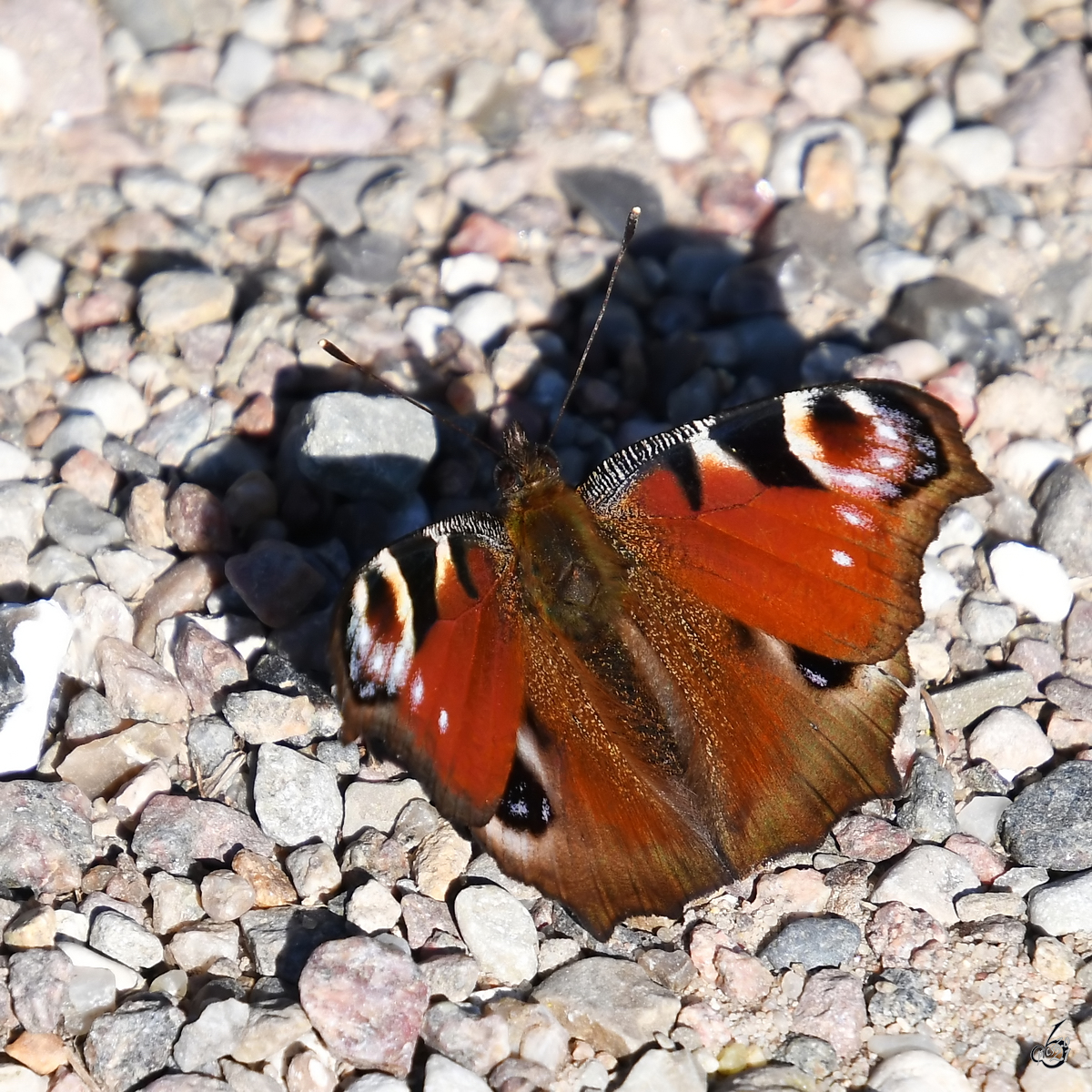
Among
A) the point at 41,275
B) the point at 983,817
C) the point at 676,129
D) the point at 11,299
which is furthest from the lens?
the point at 676,129

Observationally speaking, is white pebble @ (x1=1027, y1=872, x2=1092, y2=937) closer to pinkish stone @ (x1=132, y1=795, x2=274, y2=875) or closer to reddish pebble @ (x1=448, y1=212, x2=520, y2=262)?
pinkish stone @ (x1=132, y1=795, x2=274, y2=875)

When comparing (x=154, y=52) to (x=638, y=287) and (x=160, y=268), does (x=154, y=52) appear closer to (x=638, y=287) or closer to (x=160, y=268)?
(x=160, y=268)

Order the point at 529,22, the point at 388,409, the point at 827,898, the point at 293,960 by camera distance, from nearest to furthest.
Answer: the point at 293,960, the point at 827,898, the point at 388,409, the point at 529,22

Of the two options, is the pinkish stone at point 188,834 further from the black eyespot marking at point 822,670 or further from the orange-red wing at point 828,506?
the black eyespot marking at point 822,670

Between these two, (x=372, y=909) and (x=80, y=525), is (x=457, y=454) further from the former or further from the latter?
(x=372, y=909)

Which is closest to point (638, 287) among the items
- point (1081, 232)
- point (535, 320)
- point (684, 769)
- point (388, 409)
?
point (535, 320)

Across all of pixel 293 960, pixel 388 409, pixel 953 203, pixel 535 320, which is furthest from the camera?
pixel 953 203

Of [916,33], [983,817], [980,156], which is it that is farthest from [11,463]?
[916,33]
